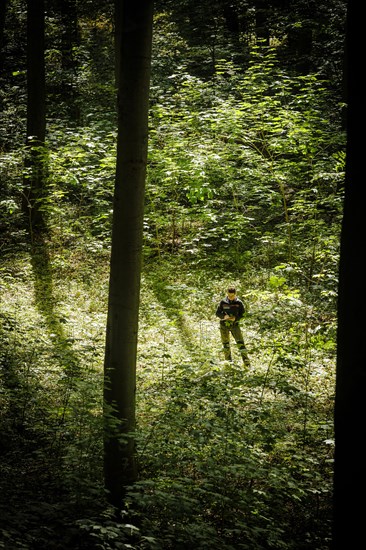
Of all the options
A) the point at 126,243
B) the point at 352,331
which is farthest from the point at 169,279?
the point at 352,331

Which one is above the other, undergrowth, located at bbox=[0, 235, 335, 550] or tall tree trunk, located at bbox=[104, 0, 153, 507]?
tall tree trunk, located at bbox=[104, 0, 153, 507]

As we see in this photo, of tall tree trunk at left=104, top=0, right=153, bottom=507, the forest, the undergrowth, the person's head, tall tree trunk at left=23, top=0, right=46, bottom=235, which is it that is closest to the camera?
the undergrowth

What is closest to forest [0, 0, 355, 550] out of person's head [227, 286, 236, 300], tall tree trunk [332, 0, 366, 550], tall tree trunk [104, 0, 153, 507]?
tall tree trunk [104, 0, 153, 507]

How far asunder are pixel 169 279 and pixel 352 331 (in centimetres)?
1162

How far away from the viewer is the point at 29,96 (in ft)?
51.9

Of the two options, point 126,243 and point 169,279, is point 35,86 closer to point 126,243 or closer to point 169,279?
point 169,279

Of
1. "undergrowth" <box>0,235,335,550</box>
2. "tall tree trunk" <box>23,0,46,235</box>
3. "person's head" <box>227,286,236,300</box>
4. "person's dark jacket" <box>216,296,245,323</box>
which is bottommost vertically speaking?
"undergrowth" <box>0,235,335,550</box>

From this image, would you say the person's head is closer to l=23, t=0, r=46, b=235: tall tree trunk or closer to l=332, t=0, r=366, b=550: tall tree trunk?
l=332, t=0, r=366, b=550: tall tree trunk

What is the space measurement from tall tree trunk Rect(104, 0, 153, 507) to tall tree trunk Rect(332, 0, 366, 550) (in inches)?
91.1

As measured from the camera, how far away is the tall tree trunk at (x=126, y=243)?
17.2 feet

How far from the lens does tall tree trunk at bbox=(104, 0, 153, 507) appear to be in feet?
17.2

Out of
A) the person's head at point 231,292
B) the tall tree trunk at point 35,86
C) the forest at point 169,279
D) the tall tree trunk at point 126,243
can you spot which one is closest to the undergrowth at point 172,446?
the forest at point 169,279

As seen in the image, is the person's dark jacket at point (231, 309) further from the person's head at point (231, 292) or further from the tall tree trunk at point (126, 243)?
the tall tree trunk at point (126, 243)

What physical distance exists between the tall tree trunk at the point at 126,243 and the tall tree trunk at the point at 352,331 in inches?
91.1
